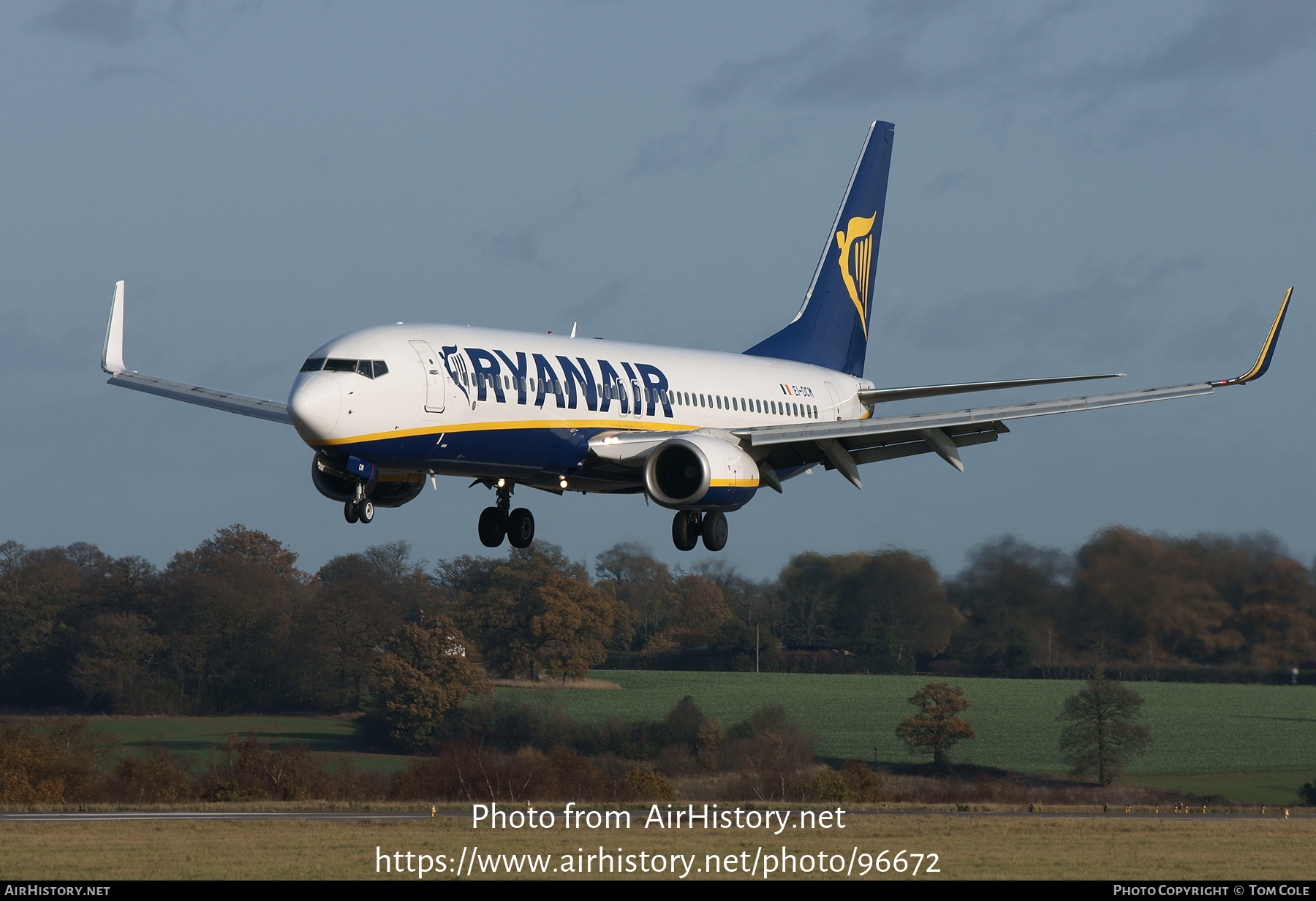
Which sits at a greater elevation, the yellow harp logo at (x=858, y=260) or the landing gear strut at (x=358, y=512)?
the yellow harp logo at (x=858, y=260)

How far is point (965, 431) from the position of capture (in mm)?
42250

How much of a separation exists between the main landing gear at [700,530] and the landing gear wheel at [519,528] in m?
3.94

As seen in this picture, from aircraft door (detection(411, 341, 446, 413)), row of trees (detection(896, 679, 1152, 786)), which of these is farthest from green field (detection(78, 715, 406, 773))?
aircraft door (detection(411, 341, 446, 413))

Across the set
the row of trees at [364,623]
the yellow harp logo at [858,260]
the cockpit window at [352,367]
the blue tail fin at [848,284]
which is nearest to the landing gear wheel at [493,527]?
the cockpit window at [352,367]

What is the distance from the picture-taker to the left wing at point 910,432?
39844 millimetres

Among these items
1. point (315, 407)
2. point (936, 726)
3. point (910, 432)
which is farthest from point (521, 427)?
point (936, 726)

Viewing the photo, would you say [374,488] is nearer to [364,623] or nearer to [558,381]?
[558,381]

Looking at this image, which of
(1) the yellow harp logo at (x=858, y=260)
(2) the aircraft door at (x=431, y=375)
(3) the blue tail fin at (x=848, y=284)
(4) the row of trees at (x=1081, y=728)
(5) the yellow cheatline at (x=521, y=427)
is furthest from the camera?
(4) the row of trees at (x=1081, y=728)

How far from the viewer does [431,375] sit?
35281 mm

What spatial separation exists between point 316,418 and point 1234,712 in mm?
62767

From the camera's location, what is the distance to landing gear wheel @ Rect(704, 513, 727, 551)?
41594mm

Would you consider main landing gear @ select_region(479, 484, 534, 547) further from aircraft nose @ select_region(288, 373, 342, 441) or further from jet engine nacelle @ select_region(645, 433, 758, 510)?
aircraft nose @ select_region(288, 373, 342, 441)

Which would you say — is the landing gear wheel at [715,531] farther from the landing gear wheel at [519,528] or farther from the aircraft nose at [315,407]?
the aircraft nose at [315,407]
